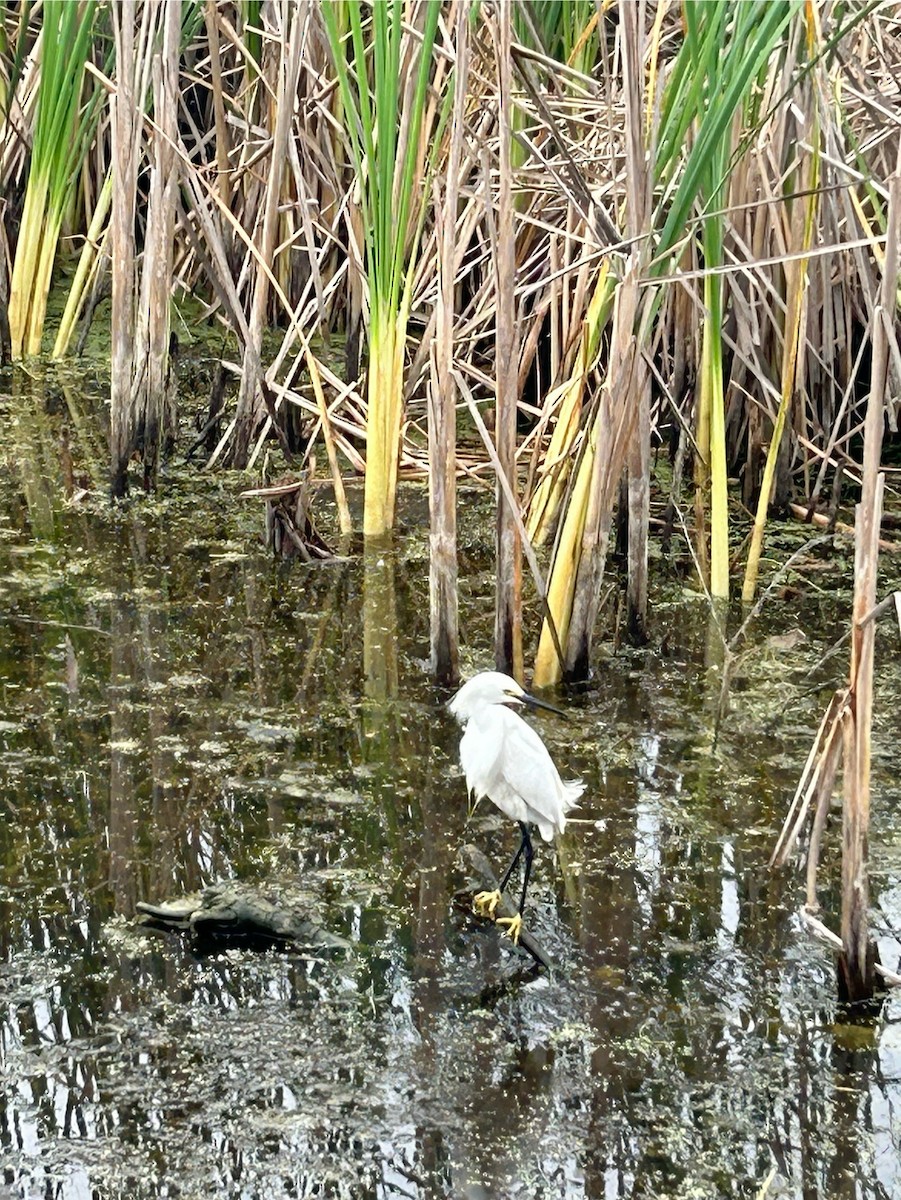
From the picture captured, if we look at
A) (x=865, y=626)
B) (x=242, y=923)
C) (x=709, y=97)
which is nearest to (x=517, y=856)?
(x=242, y=923)

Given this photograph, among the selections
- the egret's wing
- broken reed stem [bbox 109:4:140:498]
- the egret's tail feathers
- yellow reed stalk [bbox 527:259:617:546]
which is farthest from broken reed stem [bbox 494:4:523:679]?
broken reed stem [bbox 109:4:140:498]

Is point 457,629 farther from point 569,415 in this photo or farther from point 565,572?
point 569,415

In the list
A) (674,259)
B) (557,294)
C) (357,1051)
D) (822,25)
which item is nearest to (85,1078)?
(357,1051)

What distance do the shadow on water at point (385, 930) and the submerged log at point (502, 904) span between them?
0.04 m

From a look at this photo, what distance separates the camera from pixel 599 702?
338cm

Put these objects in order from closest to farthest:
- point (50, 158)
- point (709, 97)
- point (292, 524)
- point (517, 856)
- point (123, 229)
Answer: point (517, 856)
point (709, 97)
point (292, 524)
point (123, 229)
point (50, 158)

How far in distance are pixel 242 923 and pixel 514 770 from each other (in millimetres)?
517

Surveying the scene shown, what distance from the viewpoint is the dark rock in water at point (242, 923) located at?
8.09 feet

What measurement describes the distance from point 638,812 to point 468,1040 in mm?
813

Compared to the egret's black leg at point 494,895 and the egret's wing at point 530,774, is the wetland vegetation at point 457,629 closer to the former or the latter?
Result: the egret's black leg at point 494,895

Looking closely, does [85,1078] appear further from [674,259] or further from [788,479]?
[788,479]

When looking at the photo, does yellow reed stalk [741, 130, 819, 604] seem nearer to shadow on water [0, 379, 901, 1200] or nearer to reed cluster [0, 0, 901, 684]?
reed cluster [0, 0, 901, 684]

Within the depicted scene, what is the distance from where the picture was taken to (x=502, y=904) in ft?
8.38

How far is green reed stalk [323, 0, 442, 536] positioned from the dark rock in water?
1844mm
